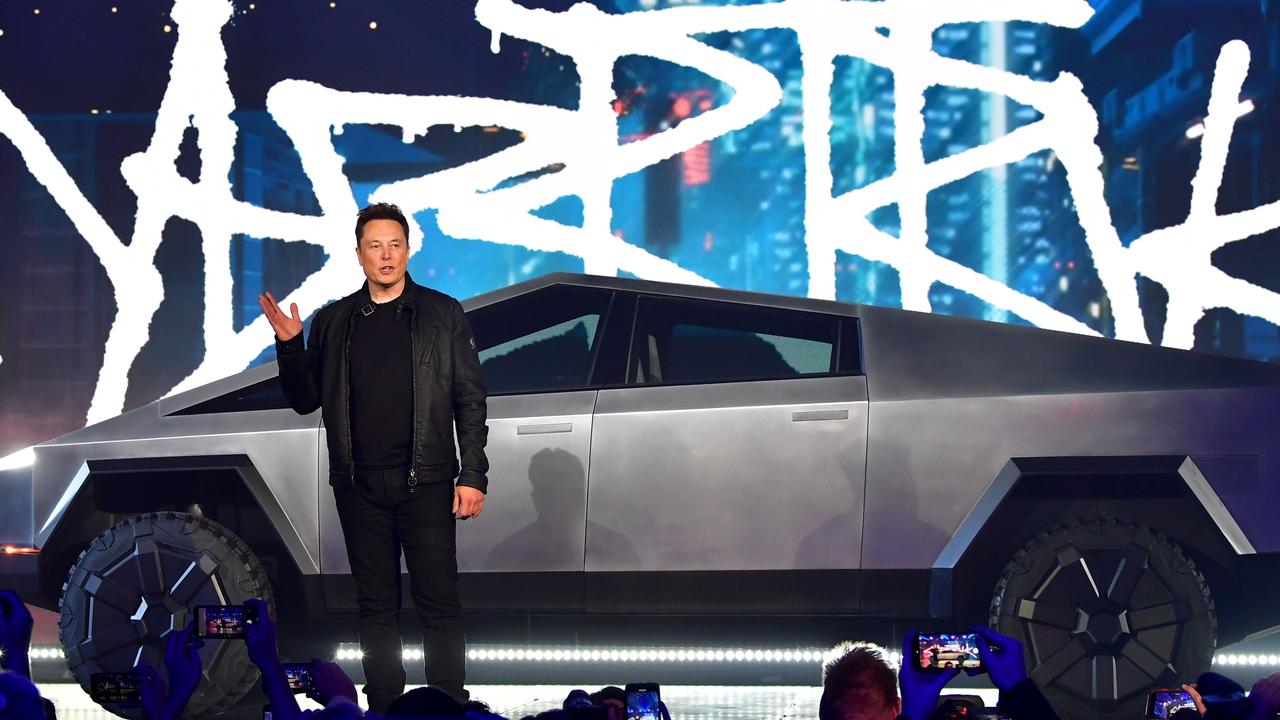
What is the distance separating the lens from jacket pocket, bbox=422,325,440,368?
11.0ft

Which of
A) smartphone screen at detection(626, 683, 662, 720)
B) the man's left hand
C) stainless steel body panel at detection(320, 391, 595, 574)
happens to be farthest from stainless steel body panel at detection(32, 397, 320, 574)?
smartphone screen at detection(626, 683, 662, 720)

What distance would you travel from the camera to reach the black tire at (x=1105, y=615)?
356 cm

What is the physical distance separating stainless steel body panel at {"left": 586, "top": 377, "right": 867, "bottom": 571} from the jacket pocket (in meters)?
0.66

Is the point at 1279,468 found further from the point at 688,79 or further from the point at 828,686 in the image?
the point at 688,79

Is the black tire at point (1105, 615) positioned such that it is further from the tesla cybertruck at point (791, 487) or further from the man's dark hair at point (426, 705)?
the man's dark hair at point (426, 705)

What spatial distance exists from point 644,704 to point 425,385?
5.86 feet

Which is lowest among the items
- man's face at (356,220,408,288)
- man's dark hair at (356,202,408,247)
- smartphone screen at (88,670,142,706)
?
smartphone screen at (88,670,142,706)

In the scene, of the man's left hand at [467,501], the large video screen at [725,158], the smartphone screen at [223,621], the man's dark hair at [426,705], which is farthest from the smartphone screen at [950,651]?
the large video screen at [725,158]

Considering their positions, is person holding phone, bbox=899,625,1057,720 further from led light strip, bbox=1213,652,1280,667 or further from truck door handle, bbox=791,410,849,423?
led light strip, bbox=1213,652,1280,667

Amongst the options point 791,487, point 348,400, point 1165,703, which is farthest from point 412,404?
point 1165,703

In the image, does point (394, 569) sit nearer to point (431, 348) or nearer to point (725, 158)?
point (431, 348)

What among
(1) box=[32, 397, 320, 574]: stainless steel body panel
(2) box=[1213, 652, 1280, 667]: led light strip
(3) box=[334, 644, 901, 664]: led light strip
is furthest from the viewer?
(2) box=[1213, 652, 1280, 667]: led light strip

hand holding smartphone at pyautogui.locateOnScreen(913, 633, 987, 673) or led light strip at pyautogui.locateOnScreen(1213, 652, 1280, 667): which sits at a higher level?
hand holding smartphone at pyautogui.locateOnScreen(913, 633, 987, 673)

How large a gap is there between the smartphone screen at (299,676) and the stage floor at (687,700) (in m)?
1.67
